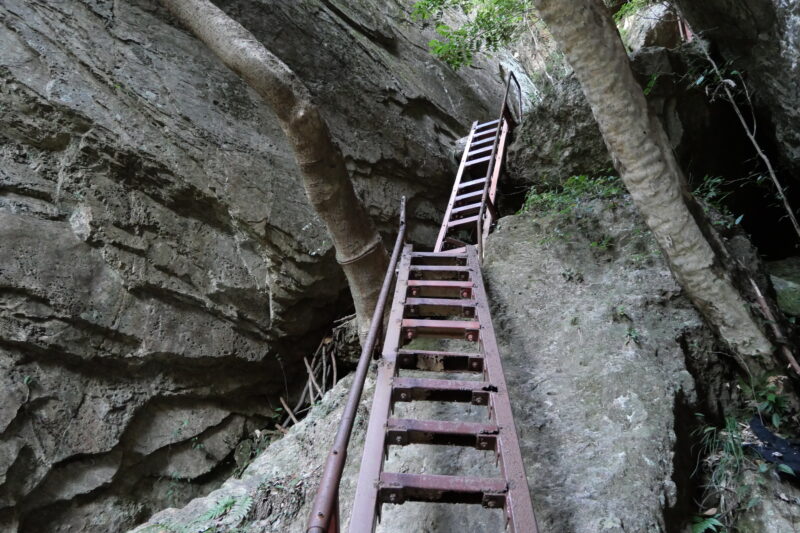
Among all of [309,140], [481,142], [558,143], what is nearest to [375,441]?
[309,140]

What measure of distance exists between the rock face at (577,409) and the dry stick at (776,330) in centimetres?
44

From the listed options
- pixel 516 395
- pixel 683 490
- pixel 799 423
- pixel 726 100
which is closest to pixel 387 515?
pixel 516 395

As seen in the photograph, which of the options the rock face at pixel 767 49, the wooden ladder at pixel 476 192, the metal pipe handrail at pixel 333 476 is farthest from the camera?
the wooden ladder at pixel 476 192

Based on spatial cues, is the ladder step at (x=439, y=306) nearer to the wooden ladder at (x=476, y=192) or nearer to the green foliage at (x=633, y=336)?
the green foliage at (x=633, y=336)

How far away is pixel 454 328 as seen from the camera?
11.4 ft

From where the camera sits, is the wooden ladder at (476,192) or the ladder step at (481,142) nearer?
the wooden ladder at (476,192)

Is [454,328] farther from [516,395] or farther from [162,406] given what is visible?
[162,406]

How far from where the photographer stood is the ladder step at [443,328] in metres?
3.46

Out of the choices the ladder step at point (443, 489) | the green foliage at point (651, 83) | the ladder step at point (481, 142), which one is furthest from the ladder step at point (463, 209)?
the ladder step at point (443, 489)

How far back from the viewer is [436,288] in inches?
171

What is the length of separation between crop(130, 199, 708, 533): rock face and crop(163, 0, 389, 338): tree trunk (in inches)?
45.2

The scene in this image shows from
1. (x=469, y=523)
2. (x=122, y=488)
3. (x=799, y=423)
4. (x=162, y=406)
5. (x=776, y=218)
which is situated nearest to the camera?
(x=469, y=523)

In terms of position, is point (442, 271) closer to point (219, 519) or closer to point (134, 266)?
point (219, 519)

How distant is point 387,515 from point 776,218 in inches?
266
